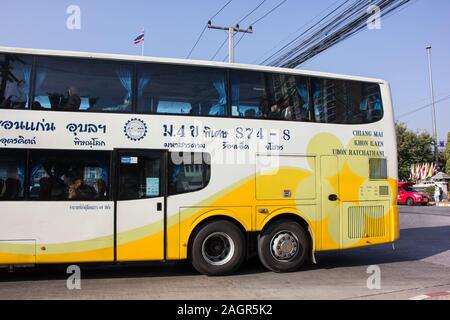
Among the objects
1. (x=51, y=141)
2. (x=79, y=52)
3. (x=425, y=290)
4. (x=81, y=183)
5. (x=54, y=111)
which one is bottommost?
(x=425, y=290)

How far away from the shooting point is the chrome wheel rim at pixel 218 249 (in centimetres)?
842

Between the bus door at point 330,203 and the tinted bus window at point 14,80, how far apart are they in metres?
5.69

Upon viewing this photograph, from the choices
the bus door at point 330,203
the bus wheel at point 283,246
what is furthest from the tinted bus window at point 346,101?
the bus wheel at point 283,246

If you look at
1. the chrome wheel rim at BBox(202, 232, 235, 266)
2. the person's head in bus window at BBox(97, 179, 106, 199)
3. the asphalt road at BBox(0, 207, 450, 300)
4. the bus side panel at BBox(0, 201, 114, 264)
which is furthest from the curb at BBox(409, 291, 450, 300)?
the person's head in bus window at BBox(97, 179, 106, 199)

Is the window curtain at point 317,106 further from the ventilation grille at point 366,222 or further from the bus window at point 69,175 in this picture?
the bus window at point 69,175

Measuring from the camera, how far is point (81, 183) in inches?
311

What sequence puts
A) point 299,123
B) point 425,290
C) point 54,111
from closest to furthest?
1. point 425,290
2. point 54,111
3. point 299,123

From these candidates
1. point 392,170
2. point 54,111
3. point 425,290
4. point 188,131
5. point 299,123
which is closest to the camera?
point 425,290

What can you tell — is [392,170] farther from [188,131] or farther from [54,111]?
[54,111]

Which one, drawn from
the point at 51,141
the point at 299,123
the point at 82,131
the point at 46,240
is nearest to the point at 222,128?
the point at 299,123

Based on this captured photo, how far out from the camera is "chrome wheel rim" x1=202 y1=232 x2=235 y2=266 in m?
8.42

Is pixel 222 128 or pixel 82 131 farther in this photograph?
pixel 222 128

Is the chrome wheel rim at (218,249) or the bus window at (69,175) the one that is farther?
the chrome wheel rim at (218,249)

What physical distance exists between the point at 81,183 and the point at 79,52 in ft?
7.58
